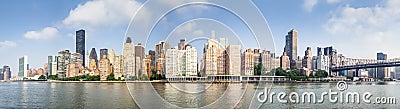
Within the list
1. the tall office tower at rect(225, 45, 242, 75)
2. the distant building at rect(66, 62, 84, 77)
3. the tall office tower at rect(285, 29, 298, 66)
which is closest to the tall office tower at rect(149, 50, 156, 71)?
the tall office tower at rect(225, 45, 242, 75)

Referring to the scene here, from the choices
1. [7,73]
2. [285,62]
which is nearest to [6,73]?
[7,73]

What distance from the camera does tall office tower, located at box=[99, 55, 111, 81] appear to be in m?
21.5

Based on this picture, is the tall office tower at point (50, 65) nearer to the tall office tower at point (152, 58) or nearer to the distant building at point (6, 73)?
the distant building at point (6, 73)

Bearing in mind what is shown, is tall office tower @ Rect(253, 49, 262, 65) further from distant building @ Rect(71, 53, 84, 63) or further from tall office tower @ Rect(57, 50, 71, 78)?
distant building @ Rect(71, 53, 84, 63)

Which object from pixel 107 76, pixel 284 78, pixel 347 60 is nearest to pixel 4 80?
pixel 107 76

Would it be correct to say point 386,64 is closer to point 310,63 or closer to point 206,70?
point 310,63

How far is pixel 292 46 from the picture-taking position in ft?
62.4

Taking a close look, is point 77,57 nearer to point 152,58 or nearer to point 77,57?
point 77,57

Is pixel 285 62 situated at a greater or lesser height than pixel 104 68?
greater

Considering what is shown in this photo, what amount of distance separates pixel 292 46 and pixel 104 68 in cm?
1084

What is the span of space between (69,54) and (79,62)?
1.61 metres

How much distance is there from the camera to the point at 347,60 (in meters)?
24.6

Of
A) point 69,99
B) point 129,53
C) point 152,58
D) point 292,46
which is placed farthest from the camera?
point 292,46

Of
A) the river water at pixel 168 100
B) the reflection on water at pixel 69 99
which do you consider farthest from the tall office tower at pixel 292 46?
the reflection on water at pixel 69 99
